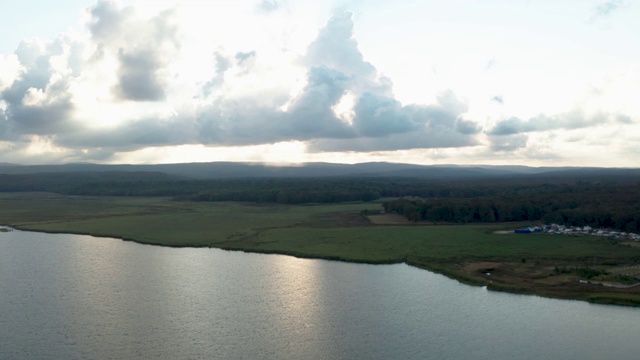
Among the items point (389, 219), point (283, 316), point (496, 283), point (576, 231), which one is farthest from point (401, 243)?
point (283, 316)

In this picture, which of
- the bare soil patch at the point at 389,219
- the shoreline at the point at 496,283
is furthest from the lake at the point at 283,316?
the bare soil patch at the point at 389,219

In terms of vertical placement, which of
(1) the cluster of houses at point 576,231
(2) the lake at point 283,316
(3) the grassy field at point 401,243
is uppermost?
(1) the cluster of houses at point 576,231

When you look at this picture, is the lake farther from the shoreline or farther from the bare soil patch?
the bare soil patch

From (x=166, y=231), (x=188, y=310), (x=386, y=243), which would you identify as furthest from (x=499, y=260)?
(x=166, y=231)

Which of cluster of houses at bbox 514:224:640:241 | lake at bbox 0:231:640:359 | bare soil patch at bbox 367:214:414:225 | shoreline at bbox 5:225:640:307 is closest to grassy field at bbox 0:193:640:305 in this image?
shoreline at bbox 5:225:640:307

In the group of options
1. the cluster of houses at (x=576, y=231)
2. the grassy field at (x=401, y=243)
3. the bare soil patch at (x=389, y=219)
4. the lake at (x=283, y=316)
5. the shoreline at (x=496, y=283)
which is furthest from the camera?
the bare soil patch at (x=389, y=219)

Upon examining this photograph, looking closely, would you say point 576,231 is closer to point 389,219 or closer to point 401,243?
point 401,243

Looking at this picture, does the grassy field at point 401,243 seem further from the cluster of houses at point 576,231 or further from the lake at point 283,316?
the lake at point 283,316
